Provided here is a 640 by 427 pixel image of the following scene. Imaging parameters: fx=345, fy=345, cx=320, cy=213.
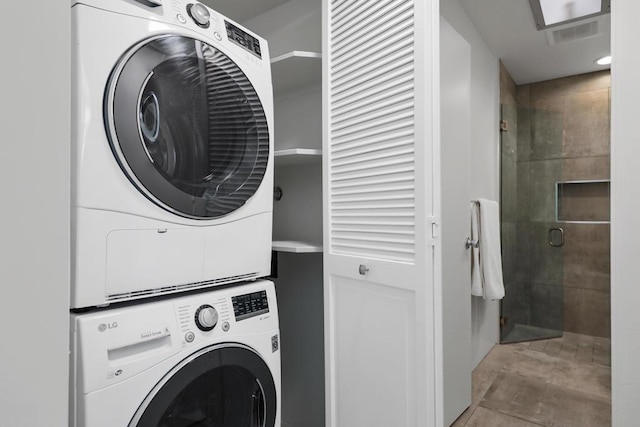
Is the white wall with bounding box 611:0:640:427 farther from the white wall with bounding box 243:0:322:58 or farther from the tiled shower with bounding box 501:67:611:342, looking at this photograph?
the white wall with bounding box 243:0:322:58

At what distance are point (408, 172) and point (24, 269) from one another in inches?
40.4

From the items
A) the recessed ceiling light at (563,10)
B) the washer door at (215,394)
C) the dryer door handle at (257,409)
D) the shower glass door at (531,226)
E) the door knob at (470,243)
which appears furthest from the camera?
the door knob at (470,243)

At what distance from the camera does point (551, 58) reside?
65.9 inches

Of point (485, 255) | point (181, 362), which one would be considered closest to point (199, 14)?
point (181, 362)

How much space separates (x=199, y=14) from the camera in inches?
43.3

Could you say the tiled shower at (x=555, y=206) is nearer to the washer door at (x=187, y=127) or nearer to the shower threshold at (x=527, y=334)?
the shower threshold at (x=527, y=334)

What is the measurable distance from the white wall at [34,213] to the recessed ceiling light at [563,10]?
1776 millimetres

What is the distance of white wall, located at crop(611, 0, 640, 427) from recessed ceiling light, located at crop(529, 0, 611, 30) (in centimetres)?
59

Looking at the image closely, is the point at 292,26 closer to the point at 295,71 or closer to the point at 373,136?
the point at 295,71

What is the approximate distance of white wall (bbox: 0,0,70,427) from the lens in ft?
1.06

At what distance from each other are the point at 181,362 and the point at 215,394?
0.61 feet

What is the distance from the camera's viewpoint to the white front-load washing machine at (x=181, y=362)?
0.84 metres

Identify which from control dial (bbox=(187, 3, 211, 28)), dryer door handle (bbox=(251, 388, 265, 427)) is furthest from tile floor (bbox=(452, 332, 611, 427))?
control dial (bbox=(187, 3, 211, 28))

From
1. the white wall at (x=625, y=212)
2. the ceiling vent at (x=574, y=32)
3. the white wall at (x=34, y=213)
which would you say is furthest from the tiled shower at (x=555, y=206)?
the white wall at (x=34, y=213)
